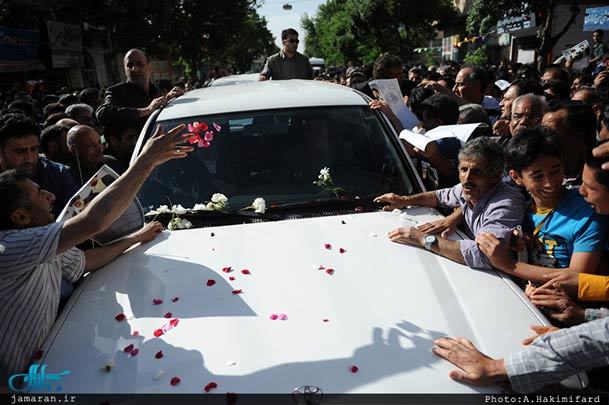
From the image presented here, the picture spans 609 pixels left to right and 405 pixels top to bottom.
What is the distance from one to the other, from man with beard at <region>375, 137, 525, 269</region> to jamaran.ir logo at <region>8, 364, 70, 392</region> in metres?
1.53

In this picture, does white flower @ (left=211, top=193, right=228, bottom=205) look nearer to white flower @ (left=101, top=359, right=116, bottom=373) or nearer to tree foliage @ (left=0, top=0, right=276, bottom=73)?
white flower @ (left=101, top=359, right=116, bottom=373)

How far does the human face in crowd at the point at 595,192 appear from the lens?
1.73m

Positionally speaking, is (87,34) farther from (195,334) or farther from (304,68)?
(195,334)

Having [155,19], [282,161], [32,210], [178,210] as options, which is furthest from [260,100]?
[155,19]

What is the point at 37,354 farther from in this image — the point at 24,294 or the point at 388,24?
the point at 388,24

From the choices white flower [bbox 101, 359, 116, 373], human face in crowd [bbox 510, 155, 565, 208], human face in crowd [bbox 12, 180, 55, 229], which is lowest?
white flower [bbox 101, 359, 116, 373]

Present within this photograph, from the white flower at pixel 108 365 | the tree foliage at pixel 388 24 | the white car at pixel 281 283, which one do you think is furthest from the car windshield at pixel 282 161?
the tree foliage at pixel 388 24

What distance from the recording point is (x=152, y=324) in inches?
69.8

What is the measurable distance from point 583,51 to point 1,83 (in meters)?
16.9

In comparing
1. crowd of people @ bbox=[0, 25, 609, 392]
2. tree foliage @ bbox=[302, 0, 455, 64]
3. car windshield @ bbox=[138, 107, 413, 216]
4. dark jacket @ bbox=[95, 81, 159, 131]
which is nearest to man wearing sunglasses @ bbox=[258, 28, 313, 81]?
dark jacket @ bbox=[95, 81, 159, 131]

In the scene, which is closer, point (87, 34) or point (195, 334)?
point (195, 334)

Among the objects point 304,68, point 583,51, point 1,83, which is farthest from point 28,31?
point 583,51

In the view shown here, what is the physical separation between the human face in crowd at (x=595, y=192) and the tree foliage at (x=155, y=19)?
653 inches

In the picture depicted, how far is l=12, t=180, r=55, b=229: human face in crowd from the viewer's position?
5.68ft
